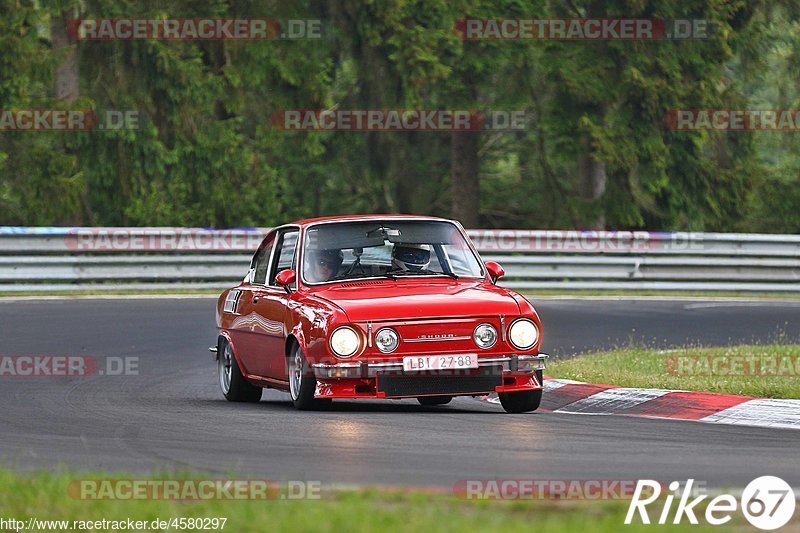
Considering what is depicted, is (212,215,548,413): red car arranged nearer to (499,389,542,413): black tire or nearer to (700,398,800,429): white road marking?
(499,389,542,413): black tire

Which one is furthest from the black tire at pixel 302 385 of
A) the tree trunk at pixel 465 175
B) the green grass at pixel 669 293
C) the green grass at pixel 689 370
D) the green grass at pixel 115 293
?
the tree trunk at pixel 465 175

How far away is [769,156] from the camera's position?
235 feet

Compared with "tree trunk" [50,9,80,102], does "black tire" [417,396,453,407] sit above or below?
below

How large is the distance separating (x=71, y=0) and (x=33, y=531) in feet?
77.5

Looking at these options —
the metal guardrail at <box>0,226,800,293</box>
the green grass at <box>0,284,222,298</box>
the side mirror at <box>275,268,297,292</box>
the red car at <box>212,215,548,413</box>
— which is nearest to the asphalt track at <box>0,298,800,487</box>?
the red car at <box>212,215,548,413</box>

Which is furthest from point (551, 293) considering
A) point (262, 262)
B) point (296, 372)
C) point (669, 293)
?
point (296, 372)

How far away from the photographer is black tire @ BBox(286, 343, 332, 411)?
37.0 feet

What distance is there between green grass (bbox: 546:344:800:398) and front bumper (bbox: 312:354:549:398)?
1.85m

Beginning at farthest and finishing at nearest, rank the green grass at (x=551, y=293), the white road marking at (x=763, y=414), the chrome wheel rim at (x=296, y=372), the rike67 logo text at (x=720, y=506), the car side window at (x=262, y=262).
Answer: the green grass at (x=551, y=293)
the car side window at (x=262, y=262)
the chrome wheel rim at (x=296, y=372)
the white road marking at (x=763, y=414)
the rike67 logo text at (x=720, y=506)

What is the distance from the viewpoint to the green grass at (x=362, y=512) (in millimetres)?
5949

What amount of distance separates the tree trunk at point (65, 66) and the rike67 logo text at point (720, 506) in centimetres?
2414

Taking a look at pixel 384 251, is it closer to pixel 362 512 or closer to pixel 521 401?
pixel 521 401

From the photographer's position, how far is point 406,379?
36.1 feet

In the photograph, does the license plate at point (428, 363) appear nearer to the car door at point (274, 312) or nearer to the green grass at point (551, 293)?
the car door at point (274, 312)
